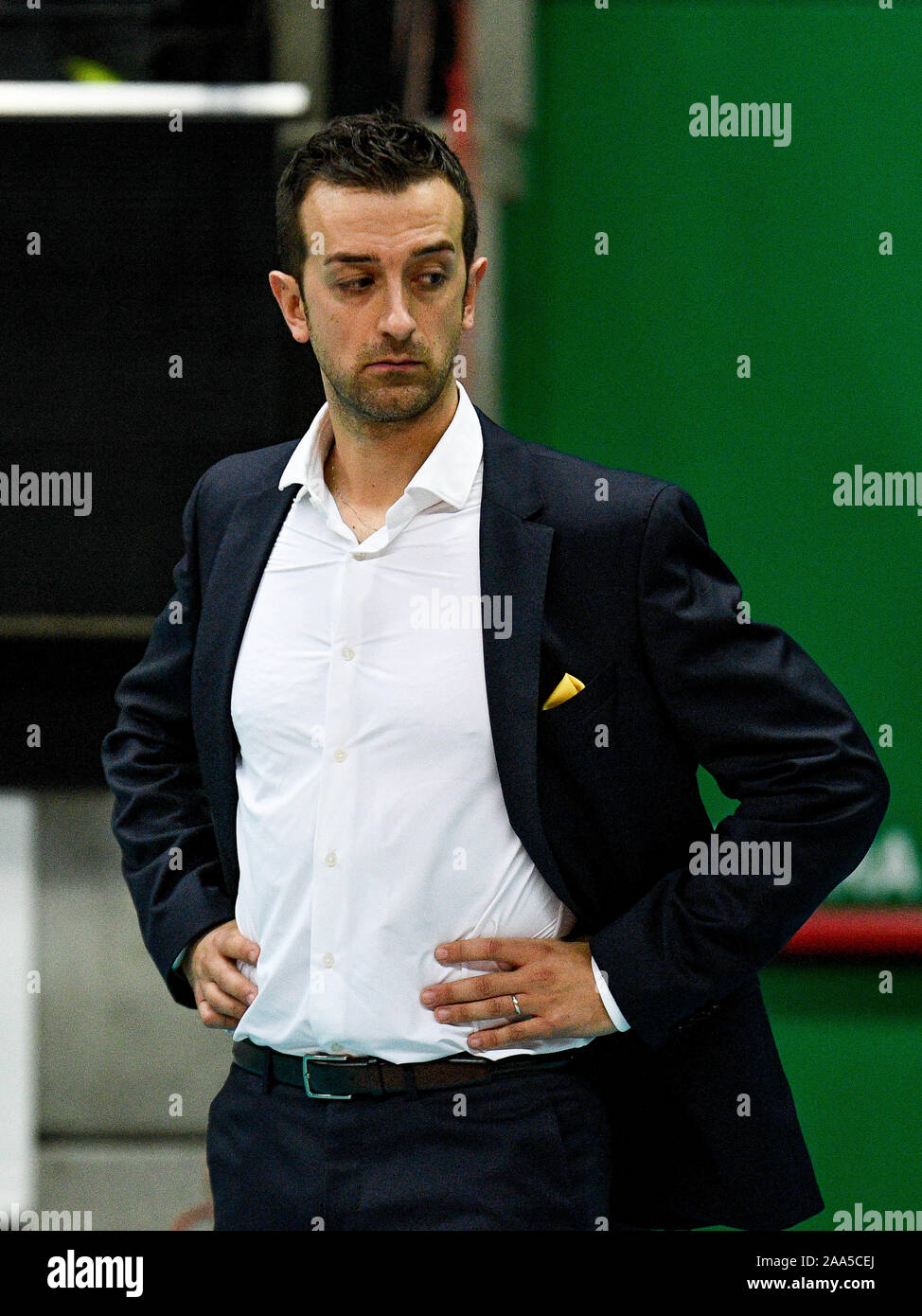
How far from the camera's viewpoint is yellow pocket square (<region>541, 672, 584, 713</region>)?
1.66m

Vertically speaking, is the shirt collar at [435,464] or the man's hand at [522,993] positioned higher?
the shirt collar at [435,464]

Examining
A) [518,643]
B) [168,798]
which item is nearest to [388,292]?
[518,643]

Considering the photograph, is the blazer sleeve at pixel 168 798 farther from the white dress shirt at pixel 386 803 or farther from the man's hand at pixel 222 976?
the white dress shirt at pixel 386 803

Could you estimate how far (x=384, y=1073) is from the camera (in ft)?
5.43

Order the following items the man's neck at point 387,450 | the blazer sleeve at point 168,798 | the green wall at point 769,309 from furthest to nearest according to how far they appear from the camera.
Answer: the green wall at point 769,309 → the blazer sleeve at point 168,798 → the man's neck at point 387,450

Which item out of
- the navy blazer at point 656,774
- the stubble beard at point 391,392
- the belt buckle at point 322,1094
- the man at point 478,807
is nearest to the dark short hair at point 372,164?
the man at point 478,807

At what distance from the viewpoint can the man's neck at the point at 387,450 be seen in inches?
69.2

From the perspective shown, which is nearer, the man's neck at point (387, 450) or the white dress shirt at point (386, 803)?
the white dress shirt at point (386, 803)

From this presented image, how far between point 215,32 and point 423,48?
14.2 inches

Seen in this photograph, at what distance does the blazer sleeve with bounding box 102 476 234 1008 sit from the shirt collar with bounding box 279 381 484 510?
19 cm

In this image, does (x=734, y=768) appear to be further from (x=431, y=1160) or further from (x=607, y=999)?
(x=431, y=1160)

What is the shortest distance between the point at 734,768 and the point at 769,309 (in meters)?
1.60

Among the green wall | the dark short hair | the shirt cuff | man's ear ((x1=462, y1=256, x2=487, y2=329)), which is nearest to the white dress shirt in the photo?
the shirt cuff

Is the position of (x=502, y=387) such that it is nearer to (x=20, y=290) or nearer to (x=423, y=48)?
(x=423, y=48)
